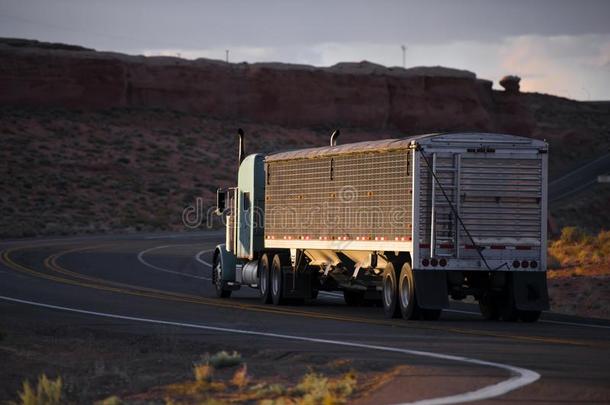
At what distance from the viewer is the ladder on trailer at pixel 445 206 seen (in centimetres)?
2314

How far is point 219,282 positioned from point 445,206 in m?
9.75

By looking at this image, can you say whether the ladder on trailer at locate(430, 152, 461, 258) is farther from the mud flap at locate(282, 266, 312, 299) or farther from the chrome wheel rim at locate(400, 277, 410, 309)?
the mud flap at locate(282, 266, 312, 299)

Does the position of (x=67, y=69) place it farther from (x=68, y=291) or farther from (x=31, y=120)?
(x=68, y=291)

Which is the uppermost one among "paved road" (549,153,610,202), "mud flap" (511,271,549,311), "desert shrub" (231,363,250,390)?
"paved road" (549,153,610,202)

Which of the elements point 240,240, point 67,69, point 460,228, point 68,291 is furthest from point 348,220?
point 67,69

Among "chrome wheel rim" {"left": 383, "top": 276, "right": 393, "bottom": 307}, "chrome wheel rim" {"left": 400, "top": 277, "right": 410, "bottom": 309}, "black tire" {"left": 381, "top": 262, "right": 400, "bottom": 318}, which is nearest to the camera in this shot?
"chrome wheel rim" {"left": 400, "top": 277, "right": 410, "bottom": 309}

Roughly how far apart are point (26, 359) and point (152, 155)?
7830 centimetres

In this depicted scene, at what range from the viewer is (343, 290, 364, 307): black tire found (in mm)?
29578

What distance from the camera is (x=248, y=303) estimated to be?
1159 inches

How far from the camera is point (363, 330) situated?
21.5 m

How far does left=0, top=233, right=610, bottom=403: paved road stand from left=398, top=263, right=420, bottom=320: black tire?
0.32 meters

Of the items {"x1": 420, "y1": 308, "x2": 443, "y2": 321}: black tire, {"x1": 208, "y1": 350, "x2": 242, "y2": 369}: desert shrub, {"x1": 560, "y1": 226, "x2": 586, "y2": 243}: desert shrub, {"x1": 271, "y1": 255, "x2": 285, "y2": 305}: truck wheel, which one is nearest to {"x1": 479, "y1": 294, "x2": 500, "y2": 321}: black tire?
{"x1": 420, "y1": 308, "x2": 443, "y2": 321}: black tire

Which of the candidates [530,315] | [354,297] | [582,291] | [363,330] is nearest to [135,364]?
[363,330]

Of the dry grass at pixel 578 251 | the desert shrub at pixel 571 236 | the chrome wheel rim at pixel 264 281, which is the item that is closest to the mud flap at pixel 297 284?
the chrome wheel rim at pixel 264 281
